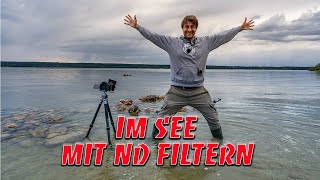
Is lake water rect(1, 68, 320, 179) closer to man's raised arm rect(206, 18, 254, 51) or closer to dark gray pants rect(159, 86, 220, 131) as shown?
dark gray pants rect(159, 86, 220, 131)

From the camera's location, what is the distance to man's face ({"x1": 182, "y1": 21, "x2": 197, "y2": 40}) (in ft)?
22.6

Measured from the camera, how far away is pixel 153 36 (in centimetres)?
686

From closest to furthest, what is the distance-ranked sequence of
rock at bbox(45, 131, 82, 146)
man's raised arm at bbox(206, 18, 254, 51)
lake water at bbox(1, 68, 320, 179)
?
1. lake water at bbox(1, 68, 320, 179)
2. man's raised arm at bbox(206, 18, 254, 51)
3. rock at bbox(45, 131, 82, 146)

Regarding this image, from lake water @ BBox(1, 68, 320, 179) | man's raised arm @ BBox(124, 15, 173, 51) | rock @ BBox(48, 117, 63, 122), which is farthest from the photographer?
rock @ BBox(48, 117, 63, 122)

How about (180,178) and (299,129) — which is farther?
(299,129)

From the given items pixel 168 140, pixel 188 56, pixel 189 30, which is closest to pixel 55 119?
pixel 168 140

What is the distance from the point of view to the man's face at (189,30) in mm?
6884

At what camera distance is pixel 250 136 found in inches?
333

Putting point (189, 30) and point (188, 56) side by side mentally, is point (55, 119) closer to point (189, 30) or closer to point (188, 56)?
point (188, 56)

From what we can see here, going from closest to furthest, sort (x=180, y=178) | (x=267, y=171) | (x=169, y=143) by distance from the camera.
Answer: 1. (x=180, y=178)
2. (x=267, y=171)
3. (x=169, y=143)

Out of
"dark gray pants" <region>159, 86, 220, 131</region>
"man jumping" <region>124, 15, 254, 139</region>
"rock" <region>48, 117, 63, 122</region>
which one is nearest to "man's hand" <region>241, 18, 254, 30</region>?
"man jumping" <region>124, 15, 254, 139</region>

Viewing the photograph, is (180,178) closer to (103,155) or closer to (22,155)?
(103,155)

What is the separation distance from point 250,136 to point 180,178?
3761 mm

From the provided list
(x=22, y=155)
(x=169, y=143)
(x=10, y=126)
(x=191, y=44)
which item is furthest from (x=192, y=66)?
(x=10, y=126)
